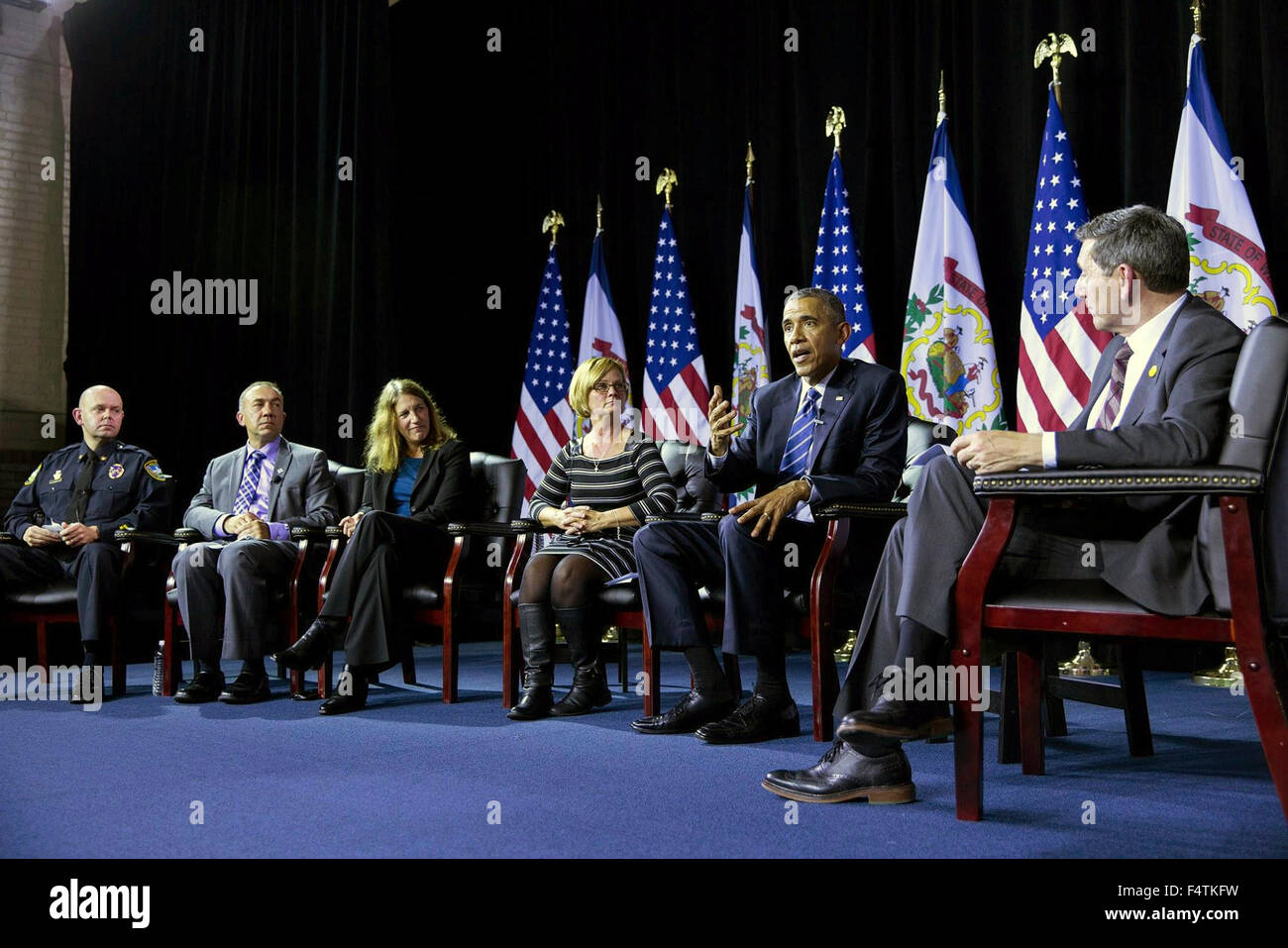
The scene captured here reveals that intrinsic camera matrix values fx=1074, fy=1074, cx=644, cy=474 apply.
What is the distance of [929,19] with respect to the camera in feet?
17.9

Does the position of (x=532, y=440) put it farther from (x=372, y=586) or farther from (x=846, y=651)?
(x=372, y=586)

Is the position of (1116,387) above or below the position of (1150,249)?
below

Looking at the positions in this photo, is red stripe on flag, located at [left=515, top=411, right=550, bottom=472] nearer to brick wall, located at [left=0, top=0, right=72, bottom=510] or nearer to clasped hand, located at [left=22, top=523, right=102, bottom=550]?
brick wall, located at [left=0, top=0, right=72, bottom=510]

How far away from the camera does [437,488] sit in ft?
13.4

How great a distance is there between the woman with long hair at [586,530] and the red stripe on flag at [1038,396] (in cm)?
181

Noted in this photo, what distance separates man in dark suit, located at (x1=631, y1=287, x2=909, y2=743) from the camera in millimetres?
2809

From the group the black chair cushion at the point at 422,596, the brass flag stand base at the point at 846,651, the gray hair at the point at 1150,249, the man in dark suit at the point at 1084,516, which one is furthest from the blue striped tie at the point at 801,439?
the brass flag stand base at the point at 846,651

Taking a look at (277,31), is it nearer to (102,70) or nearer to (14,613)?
(102,70)

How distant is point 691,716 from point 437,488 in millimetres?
1564

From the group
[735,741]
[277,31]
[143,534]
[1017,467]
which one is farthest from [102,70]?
[1017,467]

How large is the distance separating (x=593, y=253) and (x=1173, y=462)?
17.0 ft

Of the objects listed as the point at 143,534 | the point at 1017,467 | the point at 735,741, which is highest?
the point at 1017,467

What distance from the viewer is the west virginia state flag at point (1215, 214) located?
4.02 m

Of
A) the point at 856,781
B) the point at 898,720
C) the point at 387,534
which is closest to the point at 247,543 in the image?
the point at 387,534
